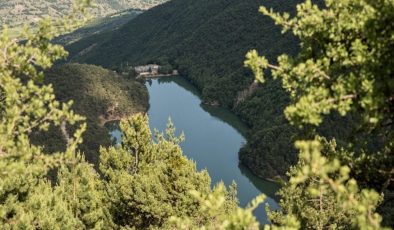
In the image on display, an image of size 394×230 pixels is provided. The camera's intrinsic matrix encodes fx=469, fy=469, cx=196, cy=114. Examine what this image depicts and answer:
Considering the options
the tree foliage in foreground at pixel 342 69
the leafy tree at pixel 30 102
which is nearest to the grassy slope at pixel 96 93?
the leafy tree at pixel 30 102

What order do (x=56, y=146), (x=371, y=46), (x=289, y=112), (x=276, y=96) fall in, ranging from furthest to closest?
1. (x=276, y=96)
2. (x=56, y=146)
3. (x=371, y=46)
4. (x=289, y=112)

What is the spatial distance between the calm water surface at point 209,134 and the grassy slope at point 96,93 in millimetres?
7503

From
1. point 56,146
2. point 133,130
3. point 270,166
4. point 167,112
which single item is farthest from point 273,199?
point 167,112

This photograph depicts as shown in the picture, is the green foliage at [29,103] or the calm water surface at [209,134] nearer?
the green foliage at [29,103]

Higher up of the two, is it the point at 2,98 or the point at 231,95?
the point at 231,95

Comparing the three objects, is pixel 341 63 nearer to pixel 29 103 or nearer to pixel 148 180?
pixel 29 103

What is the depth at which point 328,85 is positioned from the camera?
9.16m

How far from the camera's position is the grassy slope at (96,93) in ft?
445

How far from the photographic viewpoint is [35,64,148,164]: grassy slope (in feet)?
445

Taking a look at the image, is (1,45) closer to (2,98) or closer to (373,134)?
(2,98)

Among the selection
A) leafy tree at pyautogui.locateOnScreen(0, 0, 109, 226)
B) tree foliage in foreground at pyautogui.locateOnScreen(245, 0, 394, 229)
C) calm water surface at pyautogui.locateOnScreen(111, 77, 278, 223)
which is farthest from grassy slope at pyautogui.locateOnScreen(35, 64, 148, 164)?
tree foliage in foreground at pyautogui.locateOnScreen(245, 0, 394, 229)

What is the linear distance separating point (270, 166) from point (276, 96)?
4145 cm

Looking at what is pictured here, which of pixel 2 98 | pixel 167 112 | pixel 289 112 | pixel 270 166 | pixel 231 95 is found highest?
pixel 231 95

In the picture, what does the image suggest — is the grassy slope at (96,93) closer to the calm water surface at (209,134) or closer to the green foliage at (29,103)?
the calm water surface at (209,134)
